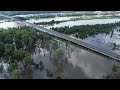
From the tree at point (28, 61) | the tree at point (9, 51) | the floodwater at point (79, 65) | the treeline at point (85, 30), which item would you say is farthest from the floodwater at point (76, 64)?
the treeline at point (85, 30)

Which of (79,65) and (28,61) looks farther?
(79,65)

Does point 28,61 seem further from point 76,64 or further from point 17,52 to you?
point 76,64

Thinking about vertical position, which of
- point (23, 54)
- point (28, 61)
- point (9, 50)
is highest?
point (9, 50)

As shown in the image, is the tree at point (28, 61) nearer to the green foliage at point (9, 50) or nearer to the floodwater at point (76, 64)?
the floodwater at point (76, 64)

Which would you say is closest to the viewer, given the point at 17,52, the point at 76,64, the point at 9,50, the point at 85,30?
the point at 17,52

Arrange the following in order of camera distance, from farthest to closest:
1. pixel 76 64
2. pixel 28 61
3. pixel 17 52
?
pixel 76 64
pixel 17 52
pixel 28 61

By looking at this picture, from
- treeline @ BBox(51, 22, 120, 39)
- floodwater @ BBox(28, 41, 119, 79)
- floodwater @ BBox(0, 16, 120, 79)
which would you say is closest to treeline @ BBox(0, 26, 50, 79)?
floodwater @ BBox(0, 16, 120, 79)

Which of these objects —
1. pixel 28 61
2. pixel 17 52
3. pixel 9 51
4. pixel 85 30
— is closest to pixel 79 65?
pixel 28 61

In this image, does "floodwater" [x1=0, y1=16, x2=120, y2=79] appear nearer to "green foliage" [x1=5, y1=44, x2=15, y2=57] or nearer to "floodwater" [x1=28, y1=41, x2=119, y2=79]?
"floodwater" [x1=28, y1=41, x2=119, y2=79]
